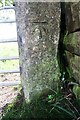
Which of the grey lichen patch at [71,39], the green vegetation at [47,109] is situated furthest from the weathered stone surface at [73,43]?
the green vegetation at [47,109]

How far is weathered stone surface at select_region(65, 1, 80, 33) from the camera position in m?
2.07

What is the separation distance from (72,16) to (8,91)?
4.81ft

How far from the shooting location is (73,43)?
7.26 ft

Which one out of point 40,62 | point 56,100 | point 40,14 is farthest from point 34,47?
point 56,100

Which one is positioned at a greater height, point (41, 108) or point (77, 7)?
point (77, 7)

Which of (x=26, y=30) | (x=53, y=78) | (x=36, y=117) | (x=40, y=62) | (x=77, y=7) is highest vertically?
(x=77, y=7)

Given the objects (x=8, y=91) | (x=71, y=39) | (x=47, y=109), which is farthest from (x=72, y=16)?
(x=8, y=91)

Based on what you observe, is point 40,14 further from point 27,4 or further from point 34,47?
point 34,47

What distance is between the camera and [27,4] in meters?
2.22

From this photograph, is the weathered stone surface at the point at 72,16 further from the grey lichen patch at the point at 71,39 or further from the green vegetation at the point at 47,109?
the green vegetation at the point at 47,109

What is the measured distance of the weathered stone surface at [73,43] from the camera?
2.13 meters

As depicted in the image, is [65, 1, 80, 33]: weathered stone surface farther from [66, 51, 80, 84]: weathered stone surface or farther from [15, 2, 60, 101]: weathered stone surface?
[66, 51, 80, 84]: weathered stone surface

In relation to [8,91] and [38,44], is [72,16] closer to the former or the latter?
[38,44]

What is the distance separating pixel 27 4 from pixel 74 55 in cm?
58
